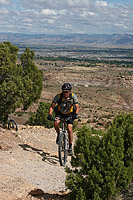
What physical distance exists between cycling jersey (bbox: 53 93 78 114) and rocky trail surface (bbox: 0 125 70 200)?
1.60 meters

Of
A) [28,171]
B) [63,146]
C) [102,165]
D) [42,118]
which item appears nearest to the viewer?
[102,165]

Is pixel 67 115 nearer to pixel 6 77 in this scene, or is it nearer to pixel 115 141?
pixel 115 141

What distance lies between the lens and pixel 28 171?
649 centimetres

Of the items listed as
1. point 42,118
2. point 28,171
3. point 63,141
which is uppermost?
point 63,141

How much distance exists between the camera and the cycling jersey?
6805 mm

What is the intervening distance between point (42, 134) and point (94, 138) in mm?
7696

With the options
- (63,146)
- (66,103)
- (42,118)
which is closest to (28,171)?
(63,146)

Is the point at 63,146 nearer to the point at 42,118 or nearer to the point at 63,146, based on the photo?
the point at 63,146

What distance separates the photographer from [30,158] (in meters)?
7.55

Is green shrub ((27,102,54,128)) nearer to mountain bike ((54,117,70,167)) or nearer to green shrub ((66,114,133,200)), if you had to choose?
mountain bike ((54,117,70,167))

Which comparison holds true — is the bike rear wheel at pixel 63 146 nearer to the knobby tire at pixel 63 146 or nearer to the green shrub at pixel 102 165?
the knobby tire at pixel 63 146

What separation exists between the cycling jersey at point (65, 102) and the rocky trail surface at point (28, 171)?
1.60m

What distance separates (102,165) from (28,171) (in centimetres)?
308

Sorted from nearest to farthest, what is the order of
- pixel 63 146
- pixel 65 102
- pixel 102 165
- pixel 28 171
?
pixel 102 165 → pixel 28 171 → pixel 65 102 → pixel 63 146
